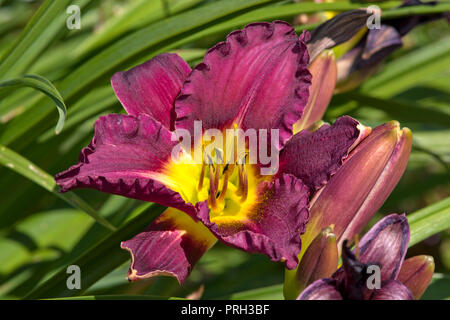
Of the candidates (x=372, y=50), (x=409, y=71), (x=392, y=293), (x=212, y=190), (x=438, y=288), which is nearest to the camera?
(x=392, y=293)

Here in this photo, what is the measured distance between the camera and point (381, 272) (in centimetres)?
58

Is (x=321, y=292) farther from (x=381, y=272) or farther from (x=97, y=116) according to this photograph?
(x=97, y=116)

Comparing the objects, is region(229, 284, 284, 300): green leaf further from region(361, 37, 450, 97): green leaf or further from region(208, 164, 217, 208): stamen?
region(361, 37, 450, 97): green leaf

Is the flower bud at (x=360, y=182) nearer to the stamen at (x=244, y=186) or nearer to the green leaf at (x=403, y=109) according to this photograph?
the stamen at (x=244, y=186)

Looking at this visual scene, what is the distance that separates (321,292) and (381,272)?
71 millimetres

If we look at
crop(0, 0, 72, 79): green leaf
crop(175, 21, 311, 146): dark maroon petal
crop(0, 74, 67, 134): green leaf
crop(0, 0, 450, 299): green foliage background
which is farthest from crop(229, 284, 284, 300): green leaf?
crop(0, 0, 72, 79): green leaf

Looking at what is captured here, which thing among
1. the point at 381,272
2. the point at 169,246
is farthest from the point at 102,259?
the point at 381,272

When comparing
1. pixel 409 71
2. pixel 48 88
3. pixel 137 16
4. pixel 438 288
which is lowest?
pixel 438 288

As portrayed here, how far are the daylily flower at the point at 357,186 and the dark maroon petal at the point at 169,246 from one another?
115 mm


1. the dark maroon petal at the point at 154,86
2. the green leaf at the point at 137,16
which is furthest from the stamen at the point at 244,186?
the green leaf at the point at 137,16

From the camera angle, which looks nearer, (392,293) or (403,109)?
(392,293)

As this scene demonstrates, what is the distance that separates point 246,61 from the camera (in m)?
0.68
